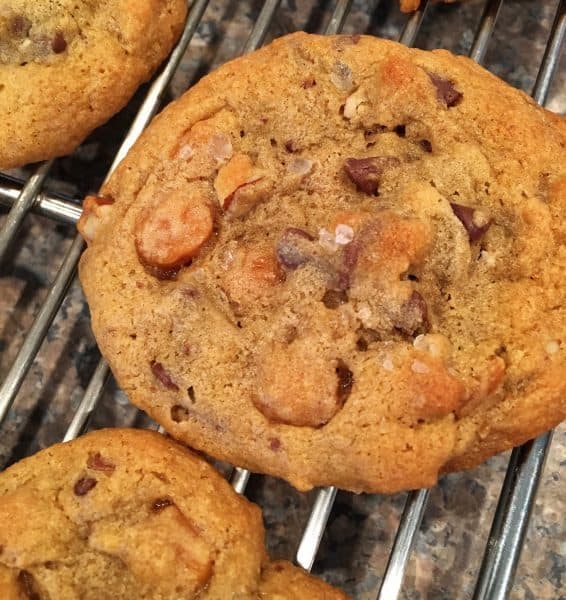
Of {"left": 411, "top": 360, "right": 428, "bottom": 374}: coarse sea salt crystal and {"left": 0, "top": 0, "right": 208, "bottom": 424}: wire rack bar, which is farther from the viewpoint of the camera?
{"left": 0, "top": 0, "right": 208, "bottom": 424}: wire rack bar

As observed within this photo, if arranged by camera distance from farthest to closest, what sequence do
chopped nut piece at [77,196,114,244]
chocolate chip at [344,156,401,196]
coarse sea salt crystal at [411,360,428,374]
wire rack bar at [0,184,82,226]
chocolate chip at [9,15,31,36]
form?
wire rack bar at [0,184,82,226] → chocolate chip at [9,15,31,36] → chopped nut piece at [77,196,114,244] → chocolate chip at [344,156,401,196] → coarse sea salt crystal at [411,360,428,374]

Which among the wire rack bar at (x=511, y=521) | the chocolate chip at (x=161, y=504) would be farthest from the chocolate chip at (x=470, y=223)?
the chocolate chip at (x=161, y=504)

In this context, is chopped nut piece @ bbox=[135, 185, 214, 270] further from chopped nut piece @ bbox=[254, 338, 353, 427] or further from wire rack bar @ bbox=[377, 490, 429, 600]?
wire rack bar @ bbox=[377, 490, 429, 600]

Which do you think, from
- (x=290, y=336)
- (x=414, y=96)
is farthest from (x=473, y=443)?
(x=414, y=96)

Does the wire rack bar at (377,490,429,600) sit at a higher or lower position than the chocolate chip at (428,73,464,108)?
lower

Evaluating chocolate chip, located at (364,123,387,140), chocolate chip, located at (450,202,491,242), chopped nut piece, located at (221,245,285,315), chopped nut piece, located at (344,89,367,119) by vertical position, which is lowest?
chopped nut piece, located at (221,245,285,315)

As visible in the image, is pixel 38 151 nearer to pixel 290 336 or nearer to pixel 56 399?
pixel 56 399

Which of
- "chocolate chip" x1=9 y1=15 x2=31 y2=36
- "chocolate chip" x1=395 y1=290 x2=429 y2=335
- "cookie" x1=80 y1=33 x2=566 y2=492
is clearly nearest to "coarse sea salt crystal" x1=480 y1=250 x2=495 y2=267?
"cookie" x1=80 y1=33 x2=566 y2=492
